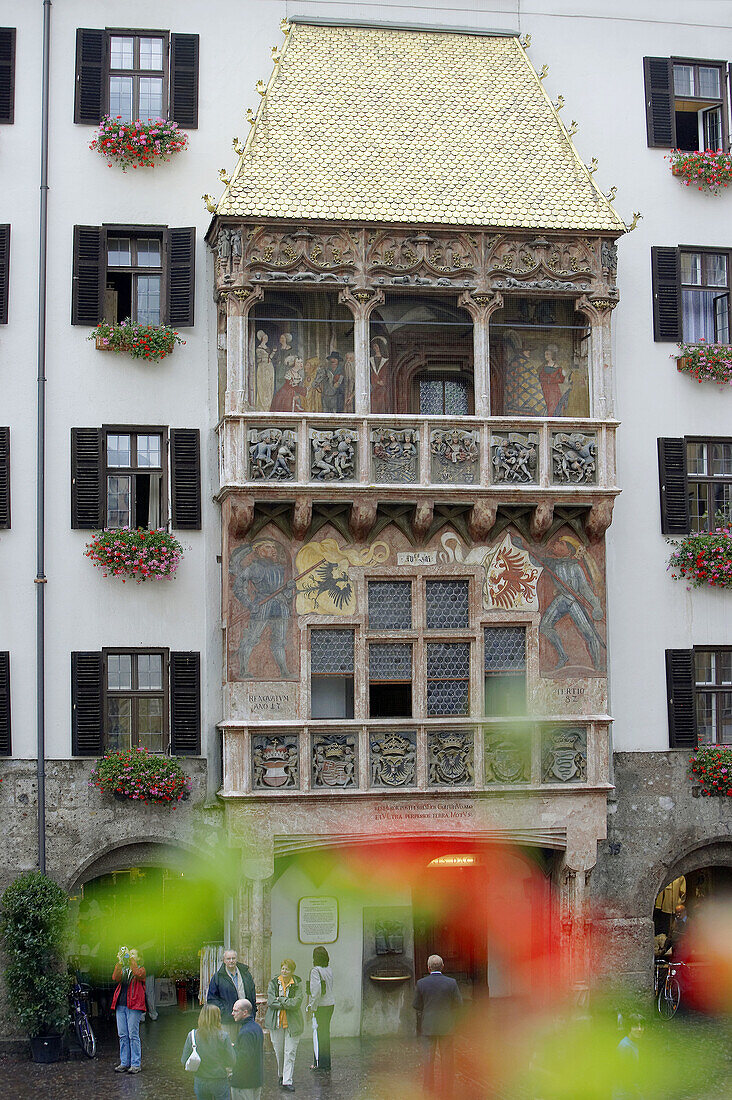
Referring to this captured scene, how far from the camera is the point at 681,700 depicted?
2502 cm

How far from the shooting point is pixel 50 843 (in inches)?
918

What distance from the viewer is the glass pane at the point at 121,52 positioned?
980 inches

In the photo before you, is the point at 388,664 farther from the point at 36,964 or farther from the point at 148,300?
the point at 148,300

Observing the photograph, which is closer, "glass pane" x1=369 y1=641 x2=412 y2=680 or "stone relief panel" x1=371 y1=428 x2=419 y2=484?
"stone relief panel" x1=371 y1=428 x2=419 y2=484

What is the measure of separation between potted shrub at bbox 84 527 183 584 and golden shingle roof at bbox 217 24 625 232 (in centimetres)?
503

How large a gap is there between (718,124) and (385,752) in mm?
12321

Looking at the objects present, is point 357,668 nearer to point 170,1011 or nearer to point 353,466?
point 353,466

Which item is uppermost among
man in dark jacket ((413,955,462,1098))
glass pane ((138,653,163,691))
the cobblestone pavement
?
glass pane ((138,653,163,691))

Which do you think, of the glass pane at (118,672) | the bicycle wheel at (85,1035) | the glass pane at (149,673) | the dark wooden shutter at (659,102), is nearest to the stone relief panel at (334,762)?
the glass pane at (149,673)

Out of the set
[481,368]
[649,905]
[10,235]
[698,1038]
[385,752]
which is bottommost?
[698,1038]

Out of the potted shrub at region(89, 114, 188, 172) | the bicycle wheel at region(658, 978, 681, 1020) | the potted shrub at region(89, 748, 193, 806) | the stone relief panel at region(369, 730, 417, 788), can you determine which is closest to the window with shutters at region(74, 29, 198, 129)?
the potted shrub at region(89, 114, 188, 172)

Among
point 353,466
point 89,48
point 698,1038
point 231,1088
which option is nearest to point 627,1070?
point 231,1088

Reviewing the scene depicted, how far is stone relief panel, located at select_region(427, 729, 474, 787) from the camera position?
76.5ft

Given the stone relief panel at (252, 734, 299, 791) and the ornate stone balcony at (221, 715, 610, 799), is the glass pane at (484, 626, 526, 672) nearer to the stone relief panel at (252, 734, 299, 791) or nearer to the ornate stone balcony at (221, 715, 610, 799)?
the ornate stone balcony at (221, 715, 610, 799)
